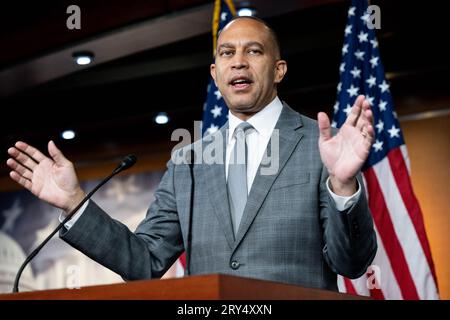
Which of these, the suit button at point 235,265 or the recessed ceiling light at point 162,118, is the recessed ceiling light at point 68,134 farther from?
the suit button at point 235,265

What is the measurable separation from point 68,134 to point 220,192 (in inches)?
197

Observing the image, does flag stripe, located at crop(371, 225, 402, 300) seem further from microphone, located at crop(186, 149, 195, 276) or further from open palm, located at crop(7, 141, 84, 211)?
open palm, located at crop(7, 141, 84, 211)

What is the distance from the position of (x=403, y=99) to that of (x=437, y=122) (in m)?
0.34

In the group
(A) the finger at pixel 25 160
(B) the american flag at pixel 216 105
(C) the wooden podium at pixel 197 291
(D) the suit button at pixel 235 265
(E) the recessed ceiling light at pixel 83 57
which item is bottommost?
(C) the wooden podium at pixel 197 291

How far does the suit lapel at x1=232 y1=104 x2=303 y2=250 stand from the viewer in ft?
6.92

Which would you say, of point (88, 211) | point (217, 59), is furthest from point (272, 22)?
point (88, 211)

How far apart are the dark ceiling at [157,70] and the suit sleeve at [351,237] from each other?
117 inches

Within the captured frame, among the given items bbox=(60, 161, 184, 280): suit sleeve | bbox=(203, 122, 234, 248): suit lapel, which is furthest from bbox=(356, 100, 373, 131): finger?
bbox=(60, 161, 184, 280): suit sleeve

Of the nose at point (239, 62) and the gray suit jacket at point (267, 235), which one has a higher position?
the nose at point (239, 62)

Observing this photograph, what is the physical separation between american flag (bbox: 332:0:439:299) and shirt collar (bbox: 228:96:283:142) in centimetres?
155

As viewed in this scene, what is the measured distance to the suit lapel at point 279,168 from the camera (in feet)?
6.92

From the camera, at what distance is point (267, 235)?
2.09 m

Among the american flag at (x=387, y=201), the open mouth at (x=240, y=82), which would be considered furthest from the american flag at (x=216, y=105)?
the open mouth at (x=240, y=82)

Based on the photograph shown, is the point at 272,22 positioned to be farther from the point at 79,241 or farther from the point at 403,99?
the point at 79,241
